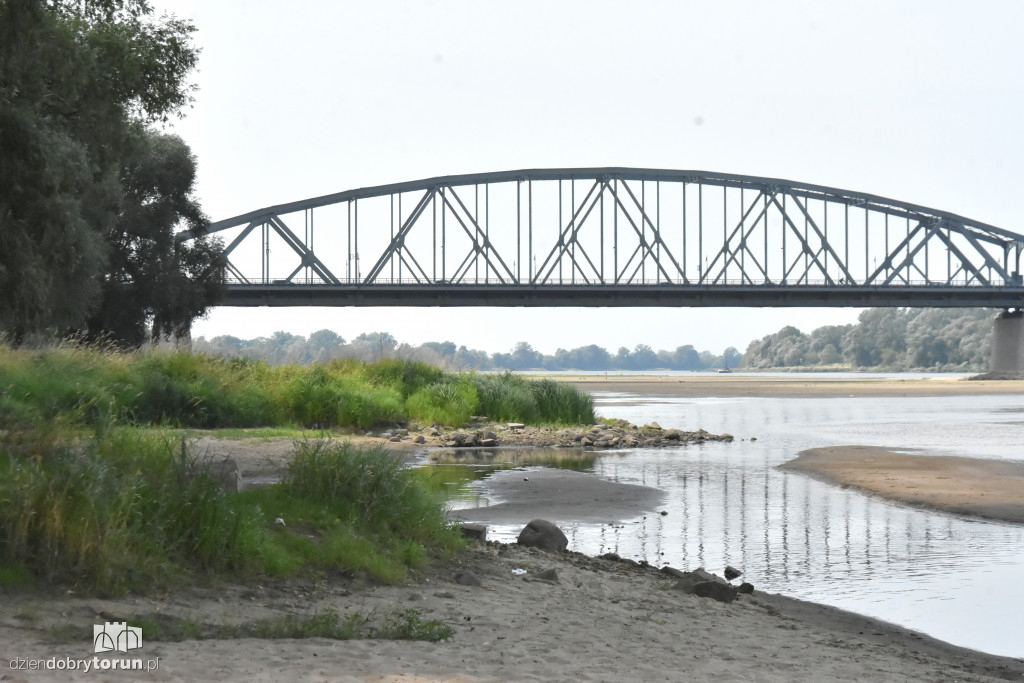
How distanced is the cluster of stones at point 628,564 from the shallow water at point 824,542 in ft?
1.76

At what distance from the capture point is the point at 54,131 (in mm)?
21703

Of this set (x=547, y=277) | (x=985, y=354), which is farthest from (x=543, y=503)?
(x=985, y=354)

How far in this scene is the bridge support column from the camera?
10744 centimetres

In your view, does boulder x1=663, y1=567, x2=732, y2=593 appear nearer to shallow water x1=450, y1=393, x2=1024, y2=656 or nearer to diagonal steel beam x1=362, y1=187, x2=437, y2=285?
shallow water x1=450, y1=393, x2=1024, y2=656

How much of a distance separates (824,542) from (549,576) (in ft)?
15.3

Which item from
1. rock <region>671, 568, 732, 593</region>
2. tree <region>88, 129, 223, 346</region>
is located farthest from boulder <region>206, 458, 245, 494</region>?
tree <region>88, 129, 223, 346</region>

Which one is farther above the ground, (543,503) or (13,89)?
(13,89)

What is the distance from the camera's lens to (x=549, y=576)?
10.4 metres

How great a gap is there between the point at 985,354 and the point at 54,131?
621 feet

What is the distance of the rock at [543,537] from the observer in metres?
12.1

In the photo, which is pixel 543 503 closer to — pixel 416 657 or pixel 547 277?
pixel 416 657

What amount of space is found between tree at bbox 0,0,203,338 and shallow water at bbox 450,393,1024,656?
9.91 m

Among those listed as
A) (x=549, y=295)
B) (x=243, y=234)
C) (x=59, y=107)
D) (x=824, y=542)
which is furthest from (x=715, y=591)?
(x=243, y=234)

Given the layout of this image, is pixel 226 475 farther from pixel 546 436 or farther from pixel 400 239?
pixel 400 239
